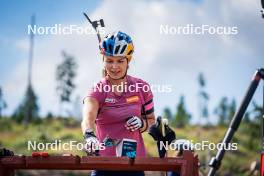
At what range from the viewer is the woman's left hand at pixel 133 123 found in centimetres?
523

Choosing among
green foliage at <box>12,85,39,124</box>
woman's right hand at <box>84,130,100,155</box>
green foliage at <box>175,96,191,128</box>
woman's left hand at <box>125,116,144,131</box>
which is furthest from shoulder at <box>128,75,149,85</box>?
green foliage at <box>12,85,39,124</box>

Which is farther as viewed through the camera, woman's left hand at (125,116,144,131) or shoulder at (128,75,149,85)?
shoulder at (128,75,149,85)

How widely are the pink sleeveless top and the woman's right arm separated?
0.04m

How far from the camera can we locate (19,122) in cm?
2220

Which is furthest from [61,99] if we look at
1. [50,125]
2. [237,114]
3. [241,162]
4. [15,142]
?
[237,114]

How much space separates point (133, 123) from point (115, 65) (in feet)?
1.60

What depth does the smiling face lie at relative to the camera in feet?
17.3

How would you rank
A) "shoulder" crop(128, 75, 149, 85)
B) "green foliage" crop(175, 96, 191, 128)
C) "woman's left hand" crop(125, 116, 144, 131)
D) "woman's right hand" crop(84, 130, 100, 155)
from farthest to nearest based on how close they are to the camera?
"green foliage" crop(175, 96, 191, 128), "shoulder" crop(128, 75, 149, 85), "woman's left hand" crop(125, 116, 144, 131), "woman's right hand" crop(84, 130, 100, 155)

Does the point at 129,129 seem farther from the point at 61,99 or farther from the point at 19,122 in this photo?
the point at 19,122

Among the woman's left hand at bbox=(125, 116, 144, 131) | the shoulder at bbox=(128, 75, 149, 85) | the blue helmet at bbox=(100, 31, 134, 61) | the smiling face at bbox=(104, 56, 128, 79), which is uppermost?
the blue helmet at bbox=(100, 31, 134, 61)

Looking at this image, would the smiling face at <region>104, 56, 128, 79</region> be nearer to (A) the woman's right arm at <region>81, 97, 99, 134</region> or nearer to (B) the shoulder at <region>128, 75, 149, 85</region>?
(B) the shoulder at <region>128, 75, 149, 85</region>

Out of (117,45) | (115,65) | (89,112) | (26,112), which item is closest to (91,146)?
(89,112)

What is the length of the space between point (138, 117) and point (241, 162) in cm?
1326

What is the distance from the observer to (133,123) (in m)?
5.22
